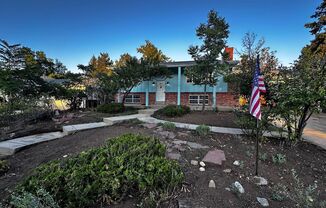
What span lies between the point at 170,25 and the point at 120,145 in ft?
33.7

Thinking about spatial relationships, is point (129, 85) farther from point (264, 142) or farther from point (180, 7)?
point (264, 142)

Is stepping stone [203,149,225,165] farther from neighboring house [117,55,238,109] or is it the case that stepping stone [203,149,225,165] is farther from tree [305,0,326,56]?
tree [305,0,326,56]

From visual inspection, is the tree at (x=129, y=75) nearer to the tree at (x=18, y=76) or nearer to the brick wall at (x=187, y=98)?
the tree at (x=18, y=76)

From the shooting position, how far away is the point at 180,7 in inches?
345

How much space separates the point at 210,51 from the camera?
9.64 meters

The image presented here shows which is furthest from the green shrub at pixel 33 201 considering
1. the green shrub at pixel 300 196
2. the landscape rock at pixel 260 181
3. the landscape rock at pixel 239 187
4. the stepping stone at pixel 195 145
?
the stepping stone at pixel 195 145

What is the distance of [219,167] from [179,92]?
11.3 meters

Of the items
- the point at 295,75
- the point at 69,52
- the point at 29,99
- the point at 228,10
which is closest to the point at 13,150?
the point at 29,99

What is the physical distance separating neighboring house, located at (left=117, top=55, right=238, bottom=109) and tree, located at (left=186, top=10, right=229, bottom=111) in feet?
10.2

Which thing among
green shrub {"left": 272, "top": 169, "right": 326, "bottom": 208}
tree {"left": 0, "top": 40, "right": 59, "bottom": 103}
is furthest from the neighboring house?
green shrub {"left": 272, "top": 169, "right": 326, "bottom": 208}

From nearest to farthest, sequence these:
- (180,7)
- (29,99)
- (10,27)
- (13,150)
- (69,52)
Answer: (13,150) → (29,99) → (180,7) → (10,27) → (69,52)

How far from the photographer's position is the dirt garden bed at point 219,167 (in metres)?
2.16

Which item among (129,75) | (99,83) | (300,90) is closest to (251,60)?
(300,90)

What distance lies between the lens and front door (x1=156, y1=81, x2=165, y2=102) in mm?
15562
